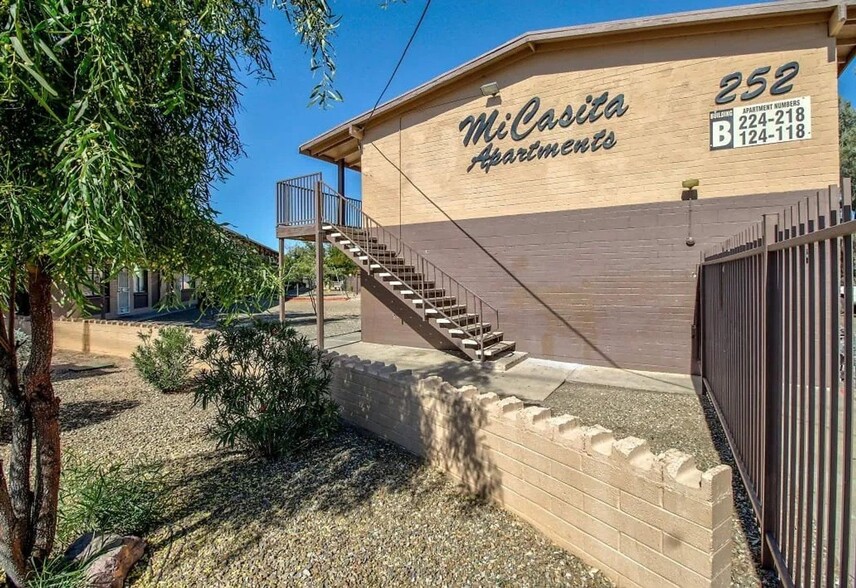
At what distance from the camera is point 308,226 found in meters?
9.82

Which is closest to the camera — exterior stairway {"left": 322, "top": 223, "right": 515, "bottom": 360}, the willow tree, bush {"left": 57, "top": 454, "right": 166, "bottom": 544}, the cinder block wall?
the willow tree

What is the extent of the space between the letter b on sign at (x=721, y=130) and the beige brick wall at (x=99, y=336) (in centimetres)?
1133

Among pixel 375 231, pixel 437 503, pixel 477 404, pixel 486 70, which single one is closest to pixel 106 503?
pixel 437 503

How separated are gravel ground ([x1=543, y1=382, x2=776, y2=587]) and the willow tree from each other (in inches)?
130

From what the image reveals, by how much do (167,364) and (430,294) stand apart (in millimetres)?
4921

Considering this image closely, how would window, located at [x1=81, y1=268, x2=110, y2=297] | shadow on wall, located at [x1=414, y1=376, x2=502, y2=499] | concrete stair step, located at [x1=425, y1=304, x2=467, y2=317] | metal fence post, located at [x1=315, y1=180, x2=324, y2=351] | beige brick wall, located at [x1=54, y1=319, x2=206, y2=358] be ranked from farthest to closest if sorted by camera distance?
beige brick wall, located at [x1=54, y1=319, x2=206, y2=358], metal fence post, located at [x1=315, y1=180, x2=324, y2=351], concrete stair step, located at [x1=425, y1=304, x2=467, y2=317], shadow on wall, located at [x1=414, y1=376, x2=502, y2=499], window, located at [x1=81, y1=268, x2=110, y2=297]

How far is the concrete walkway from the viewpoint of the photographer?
646cm

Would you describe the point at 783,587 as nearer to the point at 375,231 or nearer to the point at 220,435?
the point at 220,435

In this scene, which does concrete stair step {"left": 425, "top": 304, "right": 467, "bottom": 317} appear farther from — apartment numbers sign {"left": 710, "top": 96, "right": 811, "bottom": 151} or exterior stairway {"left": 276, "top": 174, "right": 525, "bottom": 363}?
apartment numbers sign {"left": 710, "top": 96, "right": 811, "bottom": 151}

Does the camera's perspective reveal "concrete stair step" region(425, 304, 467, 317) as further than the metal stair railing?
No

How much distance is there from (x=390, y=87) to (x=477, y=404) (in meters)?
7.49

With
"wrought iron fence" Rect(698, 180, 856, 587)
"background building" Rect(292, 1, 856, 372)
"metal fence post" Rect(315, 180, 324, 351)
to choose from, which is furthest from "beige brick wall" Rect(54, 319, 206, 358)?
"wrought iron fence" Rect(698, 180, 856, 587)

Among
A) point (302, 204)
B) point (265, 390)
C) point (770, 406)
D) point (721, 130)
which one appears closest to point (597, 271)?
point (721, 130)

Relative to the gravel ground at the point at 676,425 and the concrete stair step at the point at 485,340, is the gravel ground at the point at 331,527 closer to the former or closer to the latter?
the gravel ground at the point at 676,425
